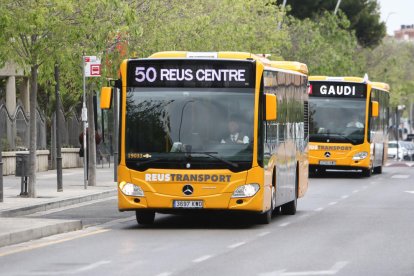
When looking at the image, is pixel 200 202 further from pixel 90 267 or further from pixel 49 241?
pixel 90 267

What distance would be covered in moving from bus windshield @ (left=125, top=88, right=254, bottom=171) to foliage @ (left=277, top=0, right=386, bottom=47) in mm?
65435

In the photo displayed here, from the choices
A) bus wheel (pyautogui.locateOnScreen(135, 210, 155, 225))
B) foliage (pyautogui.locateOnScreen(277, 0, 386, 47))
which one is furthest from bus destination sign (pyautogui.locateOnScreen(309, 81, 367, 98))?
foliage (pyautogui.locateOnScreen(277, 0, 386, 47))

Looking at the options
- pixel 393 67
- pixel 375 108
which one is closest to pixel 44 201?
pixel 375 108

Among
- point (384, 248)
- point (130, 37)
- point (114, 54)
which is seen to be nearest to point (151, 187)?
point (384, 248)

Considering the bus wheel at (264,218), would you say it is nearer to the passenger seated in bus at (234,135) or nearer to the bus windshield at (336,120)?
the passenger seated in bus at (234,135)

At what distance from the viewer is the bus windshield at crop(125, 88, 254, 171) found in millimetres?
21203

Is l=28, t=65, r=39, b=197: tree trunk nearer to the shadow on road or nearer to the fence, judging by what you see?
the shadow on road

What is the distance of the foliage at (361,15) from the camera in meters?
87.4

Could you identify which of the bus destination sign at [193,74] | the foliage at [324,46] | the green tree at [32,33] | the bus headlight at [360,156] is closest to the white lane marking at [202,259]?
the bus destination sign at [193,74]

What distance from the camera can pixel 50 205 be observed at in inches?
1110

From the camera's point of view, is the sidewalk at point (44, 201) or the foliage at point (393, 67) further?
the foliage at point (393, 67)

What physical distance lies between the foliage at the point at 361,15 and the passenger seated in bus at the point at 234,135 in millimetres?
65523

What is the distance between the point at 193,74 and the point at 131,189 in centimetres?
204

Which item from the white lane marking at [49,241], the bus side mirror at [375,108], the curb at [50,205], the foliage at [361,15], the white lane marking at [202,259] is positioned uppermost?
the foliage at [361,15]
